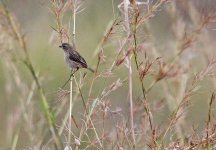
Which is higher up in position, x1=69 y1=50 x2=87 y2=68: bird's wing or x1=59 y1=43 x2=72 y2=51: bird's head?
x1=59 y1=43 x2=72 y2=51: bird's head

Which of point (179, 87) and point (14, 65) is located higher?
point (14, 65)

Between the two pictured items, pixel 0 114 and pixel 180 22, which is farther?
pixel 0 114

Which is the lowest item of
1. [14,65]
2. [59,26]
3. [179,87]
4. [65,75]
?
[65,75]

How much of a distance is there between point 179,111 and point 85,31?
5.84 meters

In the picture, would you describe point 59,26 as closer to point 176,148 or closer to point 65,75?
point 176,148

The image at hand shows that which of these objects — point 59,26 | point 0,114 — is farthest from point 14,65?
point 0,114

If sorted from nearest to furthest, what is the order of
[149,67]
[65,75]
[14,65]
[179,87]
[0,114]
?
[149,67] < [14,65] < [179,87] < [0,114] < [65,75]

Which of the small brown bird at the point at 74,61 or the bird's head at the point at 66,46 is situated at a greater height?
the bird's head at the point at 66,46

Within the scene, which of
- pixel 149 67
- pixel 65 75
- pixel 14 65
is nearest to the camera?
pixel 149 67

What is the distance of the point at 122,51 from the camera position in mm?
2545

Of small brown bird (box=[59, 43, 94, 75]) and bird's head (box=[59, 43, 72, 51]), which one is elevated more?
bird's head (box=[59, 43, 72, 51])

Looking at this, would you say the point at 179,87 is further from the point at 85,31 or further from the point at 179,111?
the point at 85,31

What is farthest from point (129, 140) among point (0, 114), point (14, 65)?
point (0, 114)

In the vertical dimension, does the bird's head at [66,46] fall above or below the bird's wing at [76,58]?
above
